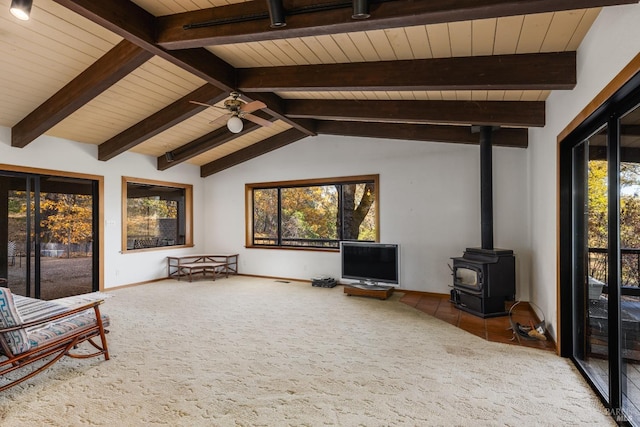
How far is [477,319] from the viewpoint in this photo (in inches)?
167

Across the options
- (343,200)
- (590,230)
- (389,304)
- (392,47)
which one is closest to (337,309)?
(389,304)

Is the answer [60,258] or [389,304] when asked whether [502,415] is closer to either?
[389,304]

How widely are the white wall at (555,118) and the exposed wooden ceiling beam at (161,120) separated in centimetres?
360

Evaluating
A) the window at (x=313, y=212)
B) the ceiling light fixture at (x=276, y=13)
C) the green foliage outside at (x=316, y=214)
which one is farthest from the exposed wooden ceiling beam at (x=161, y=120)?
the green foliage outside at (x=316, y=214)

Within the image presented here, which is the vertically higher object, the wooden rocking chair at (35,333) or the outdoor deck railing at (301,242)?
the outdoor deck railing at (301,242)

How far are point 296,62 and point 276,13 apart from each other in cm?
128

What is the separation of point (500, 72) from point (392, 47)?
3.05 ft

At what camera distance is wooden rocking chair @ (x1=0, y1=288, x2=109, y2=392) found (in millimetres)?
2461

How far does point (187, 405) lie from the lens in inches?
93.5

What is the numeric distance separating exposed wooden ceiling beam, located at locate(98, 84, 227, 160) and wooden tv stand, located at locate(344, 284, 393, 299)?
139 inches

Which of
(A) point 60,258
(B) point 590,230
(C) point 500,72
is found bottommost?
(A) point 60,258

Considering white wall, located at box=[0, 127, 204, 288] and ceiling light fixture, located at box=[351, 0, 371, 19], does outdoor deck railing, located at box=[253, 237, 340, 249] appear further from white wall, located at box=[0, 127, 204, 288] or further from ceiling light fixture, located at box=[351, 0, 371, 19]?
ceiling light fixture, located at box=[351, 0, 371, 19]

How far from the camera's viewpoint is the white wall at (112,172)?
5125 millimetres

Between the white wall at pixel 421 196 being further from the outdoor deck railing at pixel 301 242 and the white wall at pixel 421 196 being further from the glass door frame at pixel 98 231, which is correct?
Answer: the glass door frame at pixel 98 231
